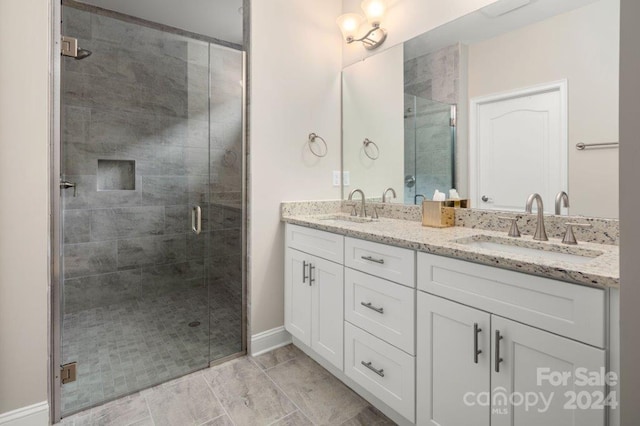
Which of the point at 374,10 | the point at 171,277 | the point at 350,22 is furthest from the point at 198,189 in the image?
the point at 374,10

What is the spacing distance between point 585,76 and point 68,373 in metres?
2.79

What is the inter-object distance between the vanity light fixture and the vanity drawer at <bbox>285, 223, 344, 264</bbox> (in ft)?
4.57

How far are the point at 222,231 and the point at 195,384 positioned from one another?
0.94m

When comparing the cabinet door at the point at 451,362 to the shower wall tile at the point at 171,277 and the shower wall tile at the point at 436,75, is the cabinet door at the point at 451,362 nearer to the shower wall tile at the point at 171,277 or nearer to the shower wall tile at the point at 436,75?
the shower wall tile at the point at 436,75

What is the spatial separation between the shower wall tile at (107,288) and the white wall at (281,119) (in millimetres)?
1214

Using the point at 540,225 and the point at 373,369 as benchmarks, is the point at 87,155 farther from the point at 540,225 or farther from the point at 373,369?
the point at 540,225

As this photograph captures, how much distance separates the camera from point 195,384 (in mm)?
1898

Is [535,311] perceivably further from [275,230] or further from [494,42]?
[275,230]

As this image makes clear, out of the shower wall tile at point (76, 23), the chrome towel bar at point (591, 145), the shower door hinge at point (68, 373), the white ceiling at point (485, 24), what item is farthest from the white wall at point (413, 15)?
the shower door hinge at point (68, 373)

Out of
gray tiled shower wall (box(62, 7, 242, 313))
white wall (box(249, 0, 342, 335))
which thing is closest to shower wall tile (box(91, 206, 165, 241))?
gray tiled shower wall (box(62, 7, 242, 313))

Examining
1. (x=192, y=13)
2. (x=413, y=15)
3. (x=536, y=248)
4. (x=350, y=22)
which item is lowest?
(x=536, y=248)

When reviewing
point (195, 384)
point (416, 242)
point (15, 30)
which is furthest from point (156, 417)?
point (15, 30)

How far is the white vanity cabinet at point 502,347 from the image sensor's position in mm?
949

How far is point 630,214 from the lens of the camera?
419 mm
